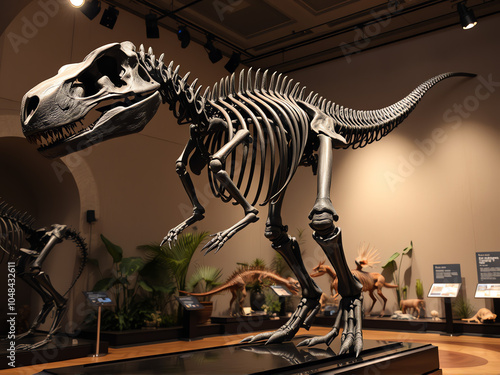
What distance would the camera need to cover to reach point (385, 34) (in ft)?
32.6

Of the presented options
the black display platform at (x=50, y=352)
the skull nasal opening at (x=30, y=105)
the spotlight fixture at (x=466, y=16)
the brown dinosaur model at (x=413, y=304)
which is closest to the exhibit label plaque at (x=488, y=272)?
the brown dinosaur model at (x=413, y=304)

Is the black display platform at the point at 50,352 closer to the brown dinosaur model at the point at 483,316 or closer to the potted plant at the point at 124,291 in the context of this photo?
the potted plant at the point at 124,291

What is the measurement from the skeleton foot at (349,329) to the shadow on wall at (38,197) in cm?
529

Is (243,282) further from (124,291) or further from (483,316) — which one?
(483,316)

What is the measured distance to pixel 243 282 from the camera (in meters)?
8.92

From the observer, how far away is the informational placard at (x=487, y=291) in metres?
7.56

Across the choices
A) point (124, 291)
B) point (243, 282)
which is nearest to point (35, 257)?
point (124, 291)

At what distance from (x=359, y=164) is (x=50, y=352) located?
7.22 metres

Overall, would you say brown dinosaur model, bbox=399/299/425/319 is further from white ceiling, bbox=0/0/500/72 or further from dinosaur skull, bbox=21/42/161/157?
dinosaur skull, bbox=21/42/161/157

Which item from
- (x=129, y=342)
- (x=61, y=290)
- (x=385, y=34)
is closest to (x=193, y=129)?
(x=129, y=342)

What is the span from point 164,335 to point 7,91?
467 cm

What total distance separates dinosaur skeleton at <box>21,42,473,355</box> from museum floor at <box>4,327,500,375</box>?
213 centimetres

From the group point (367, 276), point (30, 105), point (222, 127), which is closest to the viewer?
point (30, 105)

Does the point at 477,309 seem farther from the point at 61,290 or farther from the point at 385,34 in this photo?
the point at 61,290
